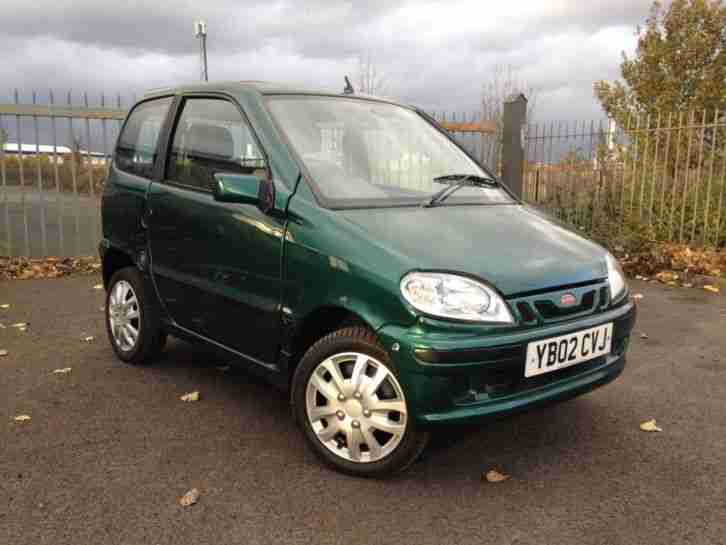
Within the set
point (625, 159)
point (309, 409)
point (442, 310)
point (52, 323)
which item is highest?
point (625, 159)

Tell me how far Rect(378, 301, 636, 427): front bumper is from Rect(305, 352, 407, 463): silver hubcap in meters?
0.13

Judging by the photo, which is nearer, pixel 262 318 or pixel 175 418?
pixel 262 318

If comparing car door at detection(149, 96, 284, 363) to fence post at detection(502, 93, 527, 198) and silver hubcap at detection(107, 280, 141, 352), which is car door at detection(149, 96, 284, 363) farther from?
fence post at detection(502, 93, 527, 198)

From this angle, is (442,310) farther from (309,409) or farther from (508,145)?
(508,145)

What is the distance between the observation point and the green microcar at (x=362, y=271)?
99.7 inches

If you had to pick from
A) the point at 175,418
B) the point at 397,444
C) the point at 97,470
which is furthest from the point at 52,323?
the point at 397,444

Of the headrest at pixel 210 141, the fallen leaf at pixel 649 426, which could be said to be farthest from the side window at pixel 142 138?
the fallen leaf at pixel 649 426

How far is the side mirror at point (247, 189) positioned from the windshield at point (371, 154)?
0.70 feet

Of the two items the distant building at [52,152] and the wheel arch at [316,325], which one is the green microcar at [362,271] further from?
the distant building at [52,152]

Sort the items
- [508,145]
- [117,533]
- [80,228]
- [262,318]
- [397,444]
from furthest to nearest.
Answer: [508,145]
[80,228]
[262,318]
[397,444]
[117,533]

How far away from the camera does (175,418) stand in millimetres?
3477

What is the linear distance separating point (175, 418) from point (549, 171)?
7399 millimetres

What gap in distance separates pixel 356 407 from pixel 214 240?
1.16 m

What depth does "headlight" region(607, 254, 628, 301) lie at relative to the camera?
303 cm
